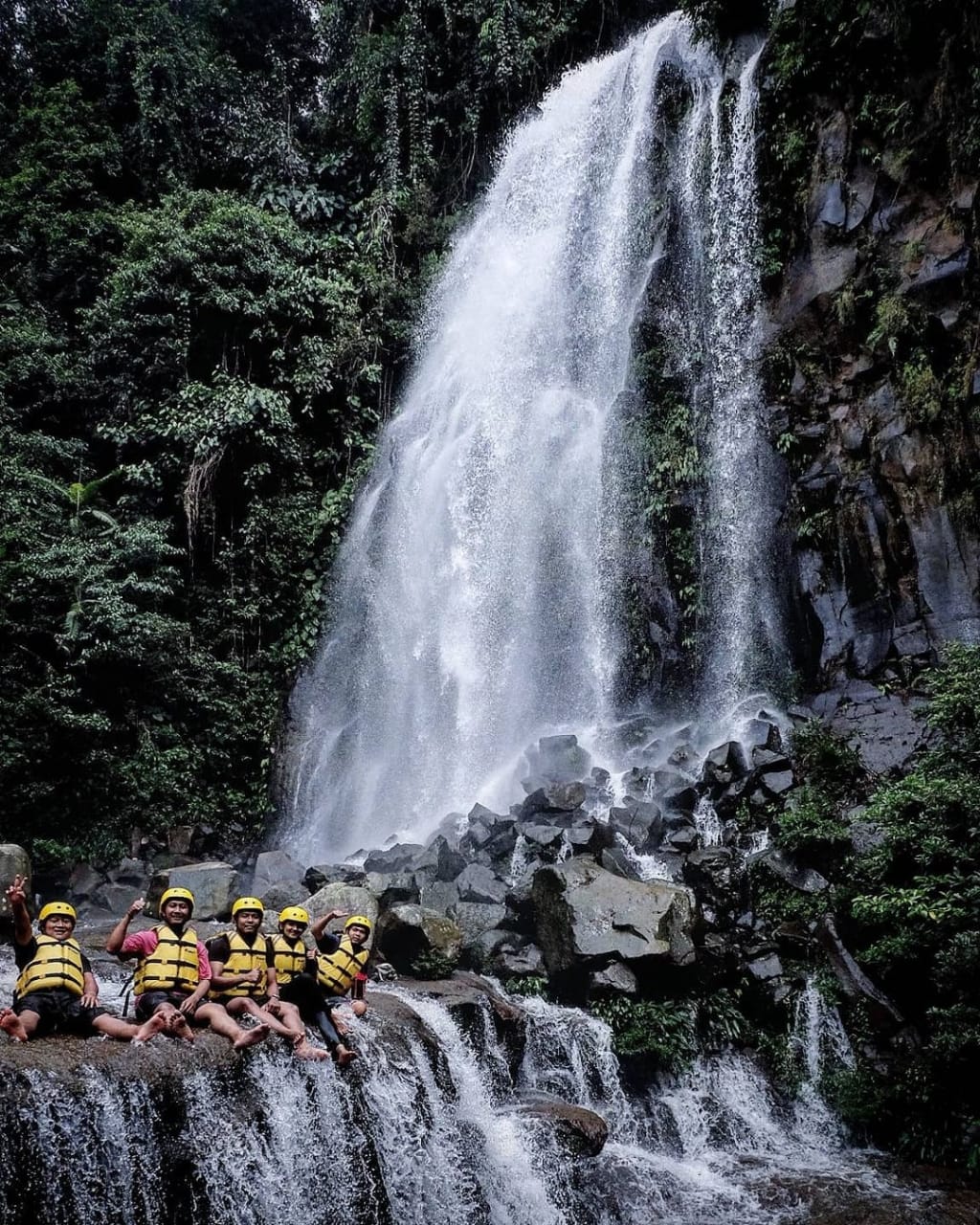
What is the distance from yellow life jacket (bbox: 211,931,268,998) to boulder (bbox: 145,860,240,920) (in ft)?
12.3

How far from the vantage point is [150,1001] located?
18.7ft

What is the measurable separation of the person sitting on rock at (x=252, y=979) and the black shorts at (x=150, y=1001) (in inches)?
11.1

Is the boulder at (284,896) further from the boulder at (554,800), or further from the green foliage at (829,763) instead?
the green foliage at (829,763)

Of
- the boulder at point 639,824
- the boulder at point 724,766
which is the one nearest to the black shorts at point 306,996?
the boulder at point 639,824

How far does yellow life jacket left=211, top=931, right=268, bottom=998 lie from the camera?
6023 millimetres

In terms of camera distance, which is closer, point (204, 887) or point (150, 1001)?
point (150, 1001)

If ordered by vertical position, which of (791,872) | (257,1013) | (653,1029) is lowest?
(653,1029)

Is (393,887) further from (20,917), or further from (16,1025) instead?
(16,1025)

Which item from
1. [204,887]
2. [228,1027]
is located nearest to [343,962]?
[228,1027]

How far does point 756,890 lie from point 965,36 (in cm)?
1178

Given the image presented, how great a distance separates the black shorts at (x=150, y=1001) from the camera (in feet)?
18.6

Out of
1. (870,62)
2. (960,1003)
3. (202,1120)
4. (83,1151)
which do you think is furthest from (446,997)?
(870,62)

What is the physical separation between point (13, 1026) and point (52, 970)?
1.16 feet

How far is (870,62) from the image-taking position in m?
13.6
